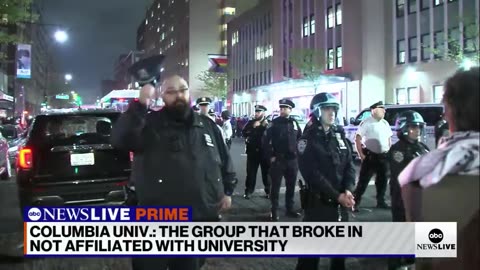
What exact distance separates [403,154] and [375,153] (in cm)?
329

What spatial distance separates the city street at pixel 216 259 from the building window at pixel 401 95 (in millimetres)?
23598

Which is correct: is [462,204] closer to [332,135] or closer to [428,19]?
[332,135]

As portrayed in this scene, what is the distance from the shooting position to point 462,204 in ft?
6.73

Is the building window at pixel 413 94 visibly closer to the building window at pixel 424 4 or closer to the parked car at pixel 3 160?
the building window at pixel 424 4

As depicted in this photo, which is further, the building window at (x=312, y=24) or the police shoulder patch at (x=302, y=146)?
the building window at (x=312, y=24)

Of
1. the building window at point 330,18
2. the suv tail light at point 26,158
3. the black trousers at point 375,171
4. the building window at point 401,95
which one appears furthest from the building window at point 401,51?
the suv tail light at point 26,158

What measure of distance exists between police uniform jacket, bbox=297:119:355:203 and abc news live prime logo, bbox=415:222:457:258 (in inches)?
62.8

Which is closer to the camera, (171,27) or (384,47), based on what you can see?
(384,47)

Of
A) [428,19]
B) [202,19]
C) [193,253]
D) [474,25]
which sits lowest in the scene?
[193,253]

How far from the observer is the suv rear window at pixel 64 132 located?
7113 millimetres

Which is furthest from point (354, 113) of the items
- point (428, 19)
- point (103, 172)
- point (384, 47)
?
point (103, 172)

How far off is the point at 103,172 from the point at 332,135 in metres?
4.07

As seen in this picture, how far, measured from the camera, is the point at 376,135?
8.56 m

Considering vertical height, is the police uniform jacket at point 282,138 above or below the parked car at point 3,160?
above
